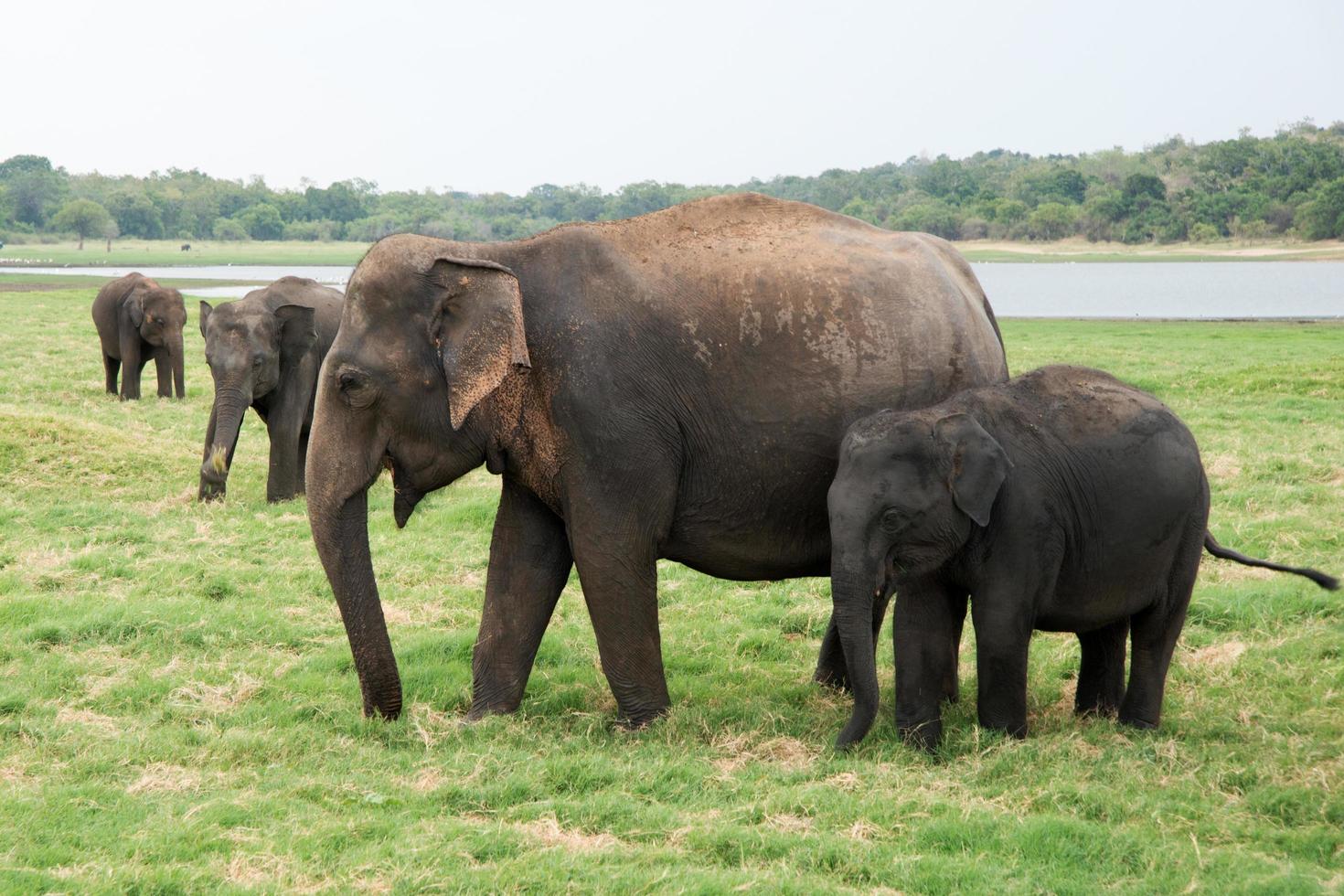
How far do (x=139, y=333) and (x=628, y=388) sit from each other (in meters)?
16.5

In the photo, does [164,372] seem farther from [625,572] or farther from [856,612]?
[856,612]

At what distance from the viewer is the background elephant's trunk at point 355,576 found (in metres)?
6.48

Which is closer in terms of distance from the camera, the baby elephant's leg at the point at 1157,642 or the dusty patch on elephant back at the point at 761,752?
the dusty patch on elephant back at the point at 761,752

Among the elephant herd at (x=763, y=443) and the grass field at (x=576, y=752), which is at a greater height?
the elephant herd at (x=763, y=443)

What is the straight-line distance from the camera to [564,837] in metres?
5.22

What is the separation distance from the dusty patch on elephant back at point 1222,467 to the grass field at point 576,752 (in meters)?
1.50

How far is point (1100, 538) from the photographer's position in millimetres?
6359

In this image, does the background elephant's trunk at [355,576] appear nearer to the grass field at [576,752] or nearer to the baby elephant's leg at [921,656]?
the grass field at [576,752]

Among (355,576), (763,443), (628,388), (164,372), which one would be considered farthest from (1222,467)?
(164,372)

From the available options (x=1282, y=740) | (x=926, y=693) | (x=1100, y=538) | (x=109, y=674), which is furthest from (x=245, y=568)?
(x=1282, y=740)

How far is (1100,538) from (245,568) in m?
6.19

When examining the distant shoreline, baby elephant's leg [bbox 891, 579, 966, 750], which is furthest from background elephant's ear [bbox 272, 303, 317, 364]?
the distant shoreline

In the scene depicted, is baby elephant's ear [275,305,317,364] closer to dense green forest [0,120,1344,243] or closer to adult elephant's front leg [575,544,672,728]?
adult elephant's front leg [575,544,672,728]

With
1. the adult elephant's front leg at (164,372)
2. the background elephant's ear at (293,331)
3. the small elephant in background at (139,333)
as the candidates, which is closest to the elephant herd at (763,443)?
the background elephant's ear at (293,331)
